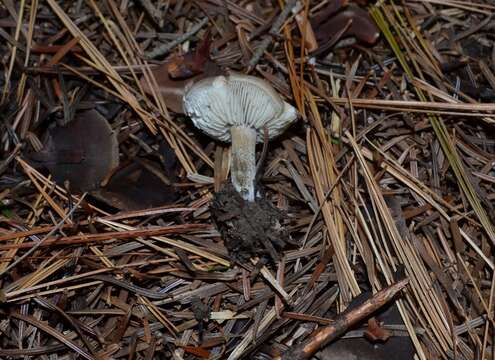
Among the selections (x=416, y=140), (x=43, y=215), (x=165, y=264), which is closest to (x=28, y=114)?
(x=43, y=215)

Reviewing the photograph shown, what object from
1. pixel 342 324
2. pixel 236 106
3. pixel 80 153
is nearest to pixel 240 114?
pixel 236 106

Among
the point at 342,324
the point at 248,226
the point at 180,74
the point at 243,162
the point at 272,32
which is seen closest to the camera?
the point at 342,324

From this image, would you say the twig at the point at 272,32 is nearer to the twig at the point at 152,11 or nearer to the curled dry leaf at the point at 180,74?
the curled dry leaf at the point at 180,74

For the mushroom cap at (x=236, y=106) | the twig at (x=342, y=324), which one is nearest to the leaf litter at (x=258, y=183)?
the twig at (x=342, y=324)

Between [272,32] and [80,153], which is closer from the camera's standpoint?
[80,153]

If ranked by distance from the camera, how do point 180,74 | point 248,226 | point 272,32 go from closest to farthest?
point 248,226 < point 180,74 < point 272,32

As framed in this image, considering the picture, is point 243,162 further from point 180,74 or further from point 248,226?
point 180,74

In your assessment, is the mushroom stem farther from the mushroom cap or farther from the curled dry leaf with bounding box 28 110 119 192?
the curled dry leaf with bounding box 28 110 119 192
